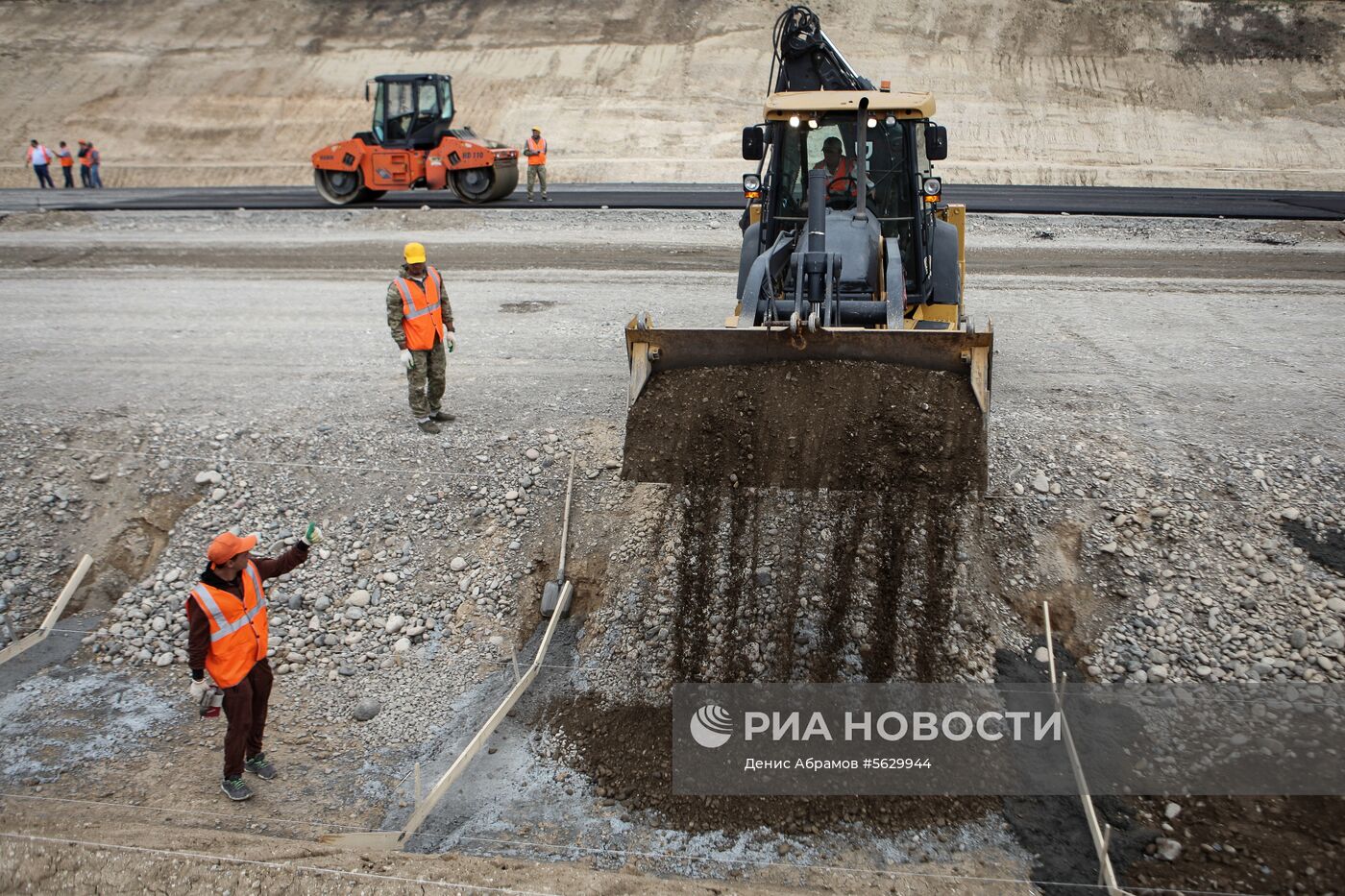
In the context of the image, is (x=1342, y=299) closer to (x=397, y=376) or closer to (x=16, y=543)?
(x=397, y=376)

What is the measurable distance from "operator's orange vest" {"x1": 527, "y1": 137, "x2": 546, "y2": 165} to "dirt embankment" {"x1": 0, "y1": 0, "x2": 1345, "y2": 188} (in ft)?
20.8

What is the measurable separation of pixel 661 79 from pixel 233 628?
94.2ft

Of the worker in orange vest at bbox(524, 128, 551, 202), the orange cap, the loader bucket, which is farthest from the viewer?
the worker in orange vest at bbox(524, 128, 551, 202)

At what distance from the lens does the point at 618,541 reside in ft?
25.6

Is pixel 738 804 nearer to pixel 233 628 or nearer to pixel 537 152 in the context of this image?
pixel 233 628

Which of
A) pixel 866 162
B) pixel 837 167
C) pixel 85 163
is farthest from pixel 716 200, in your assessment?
pixel 85 163

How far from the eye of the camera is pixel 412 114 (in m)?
19.3

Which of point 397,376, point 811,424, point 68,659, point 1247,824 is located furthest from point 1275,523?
point 68,659

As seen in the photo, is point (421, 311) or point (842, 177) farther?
point (421, 311)

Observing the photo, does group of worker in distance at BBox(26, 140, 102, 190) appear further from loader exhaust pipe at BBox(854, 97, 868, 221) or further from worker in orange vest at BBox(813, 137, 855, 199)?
loader exhaust pipe at BBox(854, 97, 868, 221)

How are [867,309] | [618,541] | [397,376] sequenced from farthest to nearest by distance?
[397,376] → [618,541] → [867,309]

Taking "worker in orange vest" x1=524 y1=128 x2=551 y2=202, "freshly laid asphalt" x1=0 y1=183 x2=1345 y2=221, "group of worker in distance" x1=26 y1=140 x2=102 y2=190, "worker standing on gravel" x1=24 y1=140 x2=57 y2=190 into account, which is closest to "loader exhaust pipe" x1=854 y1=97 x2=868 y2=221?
"freshly laid asphalt" x1=0 y1=183 x2=1345 y2=221

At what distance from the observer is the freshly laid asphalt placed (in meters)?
17.8

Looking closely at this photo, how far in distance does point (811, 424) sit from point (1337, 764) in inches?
148
